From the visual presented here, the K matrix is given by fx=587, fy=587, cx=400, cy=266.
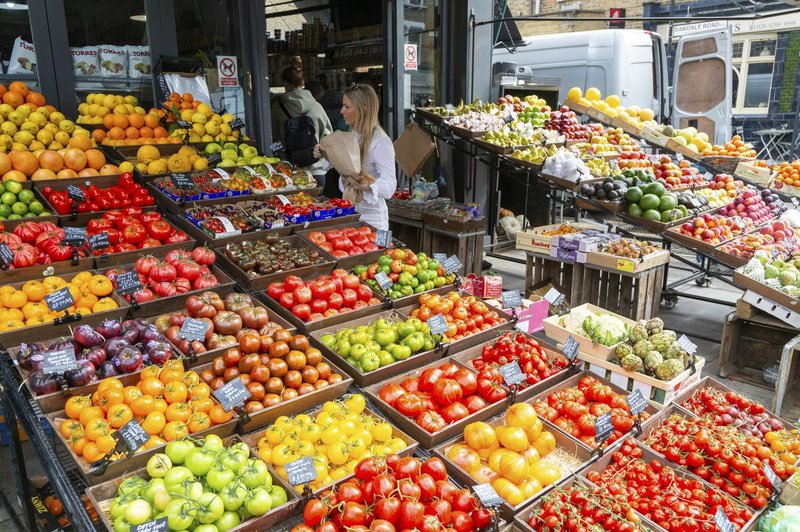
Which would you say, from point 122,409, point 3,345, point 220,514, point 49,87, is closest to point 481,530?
point 220,514

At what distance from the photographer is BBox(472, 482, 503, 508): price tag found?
85.4 inches

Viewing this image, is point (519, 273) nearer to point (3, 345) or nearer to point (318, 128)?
point (318, 128)

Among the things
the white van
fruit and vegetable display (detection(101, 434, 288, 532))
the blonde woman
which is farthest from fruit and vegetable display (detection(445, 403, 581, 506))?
the white van

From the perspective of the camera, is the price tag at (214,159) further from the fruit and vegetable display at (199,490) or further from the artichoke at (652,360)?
the artichoke at (652,360)

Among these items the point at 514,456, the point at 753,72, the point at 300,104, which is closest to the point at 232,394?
the point at 514,456

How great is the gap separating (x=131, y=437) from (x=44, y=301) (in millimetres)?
1349

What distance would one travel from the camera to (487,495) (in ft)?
7.20

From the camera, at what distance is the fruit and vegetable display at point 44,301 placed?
3.00 metres

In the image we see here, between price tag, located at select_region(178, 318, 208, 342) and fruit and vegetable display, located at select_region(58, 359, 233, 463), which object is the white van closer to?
price tag, located at select_region(178, 318, 208, 342)

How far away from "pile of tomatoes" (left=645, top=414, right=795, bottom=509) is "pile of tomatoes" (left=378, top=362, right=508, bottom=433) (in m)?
0.85

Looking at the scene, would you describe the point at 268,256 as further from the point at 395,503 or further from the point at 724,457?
the point at 724,457

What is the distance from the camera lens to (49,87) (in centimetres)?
518

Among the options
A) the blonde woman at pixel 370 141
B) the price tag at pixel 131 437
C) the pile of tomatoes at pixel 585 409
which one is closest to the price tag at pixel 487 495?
the pile of tomatoes at pixel 585 409

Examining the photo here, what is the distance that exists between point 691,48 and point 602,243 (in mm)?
6647
